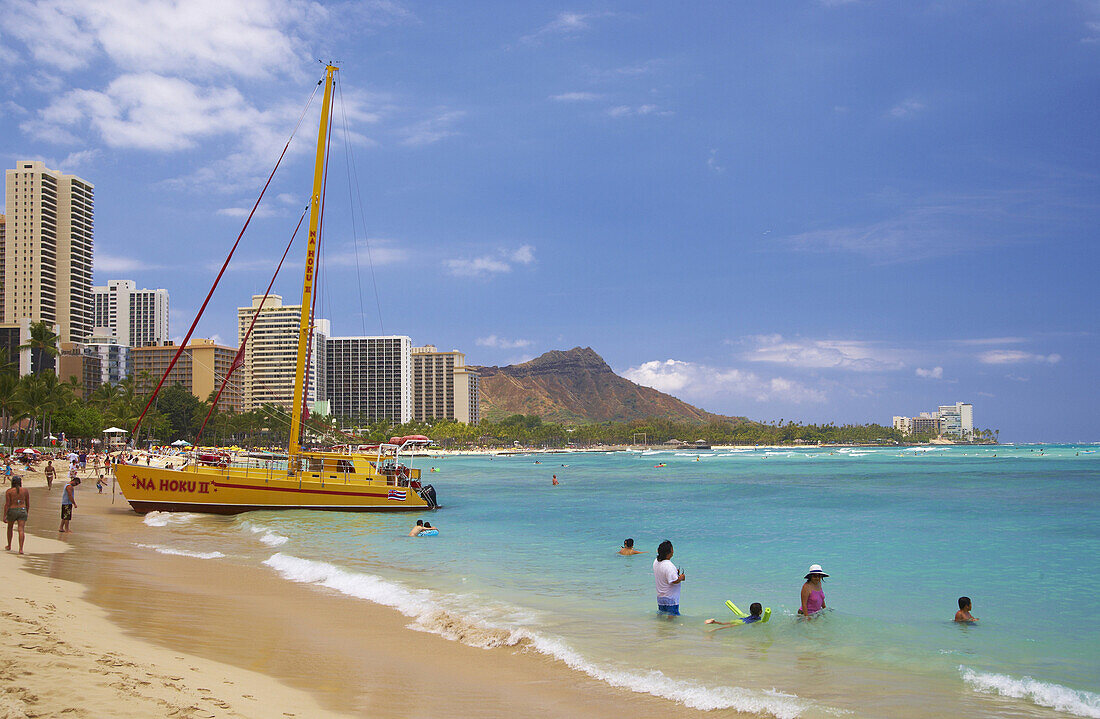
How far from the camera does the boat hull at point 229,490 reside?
24672 mm

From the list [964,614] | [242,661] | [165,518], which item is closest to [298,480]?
[165,518]

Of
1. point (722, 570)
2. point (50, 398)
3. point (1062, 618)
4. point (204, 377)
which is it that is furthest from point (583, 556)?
point (204, 377)

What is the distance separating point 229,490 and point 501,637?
18290 millimetres

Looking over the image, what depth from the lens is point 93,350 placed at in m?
136

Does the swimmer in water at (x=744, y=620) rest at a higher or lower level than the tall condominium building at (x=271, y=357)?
lower

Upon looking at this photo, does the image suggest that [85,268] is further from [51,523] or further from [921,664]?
[921,664]

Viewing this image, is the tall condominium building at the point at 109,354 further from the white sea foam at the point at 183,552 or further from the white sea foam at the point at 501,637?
the white sea foam at the point at 501,637

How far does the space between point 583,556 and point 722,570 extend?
12.0ft

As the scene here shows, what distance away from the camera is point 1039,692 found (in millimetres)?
7895

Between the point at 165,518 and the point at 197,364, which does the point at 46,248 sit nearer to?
the point at 197,364

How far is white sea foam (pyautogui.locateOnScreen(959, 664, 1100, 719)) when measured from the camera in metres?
7.49

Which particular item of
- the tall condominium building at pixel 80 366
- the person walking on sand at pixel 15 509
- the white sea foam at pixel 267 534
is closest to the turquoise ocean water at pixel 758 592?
the white sea foam at pixel 267 534

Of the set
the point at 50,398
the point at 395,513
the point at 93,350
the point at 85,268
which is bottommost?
the point at 395,513

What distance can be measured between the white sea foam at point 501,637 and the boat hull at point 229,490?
31.0 ft
